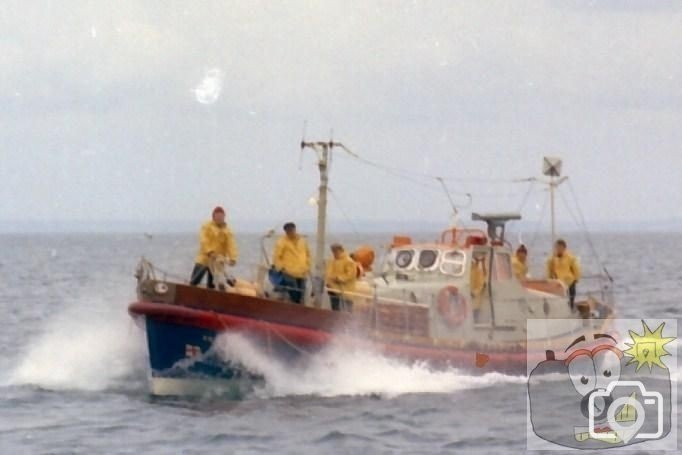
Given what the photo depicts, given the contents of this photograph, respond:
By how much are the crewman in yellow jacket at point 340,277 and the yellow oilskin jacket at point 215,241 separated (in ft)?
6.26

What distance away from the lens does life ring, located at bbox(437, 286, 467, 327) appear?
24219 millimetres

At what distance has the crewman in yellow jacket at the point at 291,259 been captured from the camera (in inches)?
896

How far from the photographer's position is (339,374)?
22812 millimetres

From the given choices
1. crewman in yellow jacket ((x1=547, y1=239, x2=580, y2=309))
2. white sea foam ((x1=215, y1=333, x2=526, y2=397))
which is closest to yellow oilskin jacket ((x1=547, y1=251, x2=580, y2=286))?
crewman in yellow jacket ((x1=547, y1=239, x2=580, y2=309))

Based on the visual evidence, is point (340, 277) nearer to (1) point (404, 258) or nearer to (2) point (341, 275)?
(2) point (341, 275)

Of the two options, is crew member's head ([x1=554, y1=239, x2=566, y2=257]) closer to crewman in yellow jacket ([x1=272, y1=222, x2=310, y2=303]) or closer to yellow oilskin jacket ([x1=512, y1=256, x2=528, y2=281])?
yellow oilskin jacket ([x1=512, y1=256, x2=528, y2=281])

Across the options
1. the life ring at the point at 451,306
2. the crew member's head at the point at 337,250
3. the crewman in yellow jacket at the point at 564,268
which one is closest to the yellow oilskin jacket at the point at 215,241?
the crew member's head at the point at 337,250

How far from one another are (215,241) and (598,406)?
22.0ft

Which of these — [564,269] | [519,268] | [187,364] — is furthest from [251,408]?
[564,269]

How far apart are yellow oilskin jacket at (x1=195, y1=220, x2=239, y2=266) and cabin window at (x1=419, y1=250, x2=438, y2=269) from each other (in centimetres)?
441

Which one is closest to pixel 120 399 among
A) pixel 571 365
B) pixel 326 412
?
pixel 326 412

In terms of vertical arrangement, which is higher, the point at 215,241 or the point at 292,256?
the point at 215,241

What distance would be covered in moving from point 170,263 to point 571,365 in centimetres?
5909

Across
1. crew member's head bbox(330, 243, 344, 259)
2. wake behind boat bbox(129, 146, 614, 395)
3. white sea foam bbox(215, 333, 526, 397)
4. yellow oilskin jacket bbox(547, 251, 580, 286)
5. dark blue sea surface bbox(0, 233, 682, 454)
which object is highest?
crew member's head bbox(330, 243, 344, 259)
